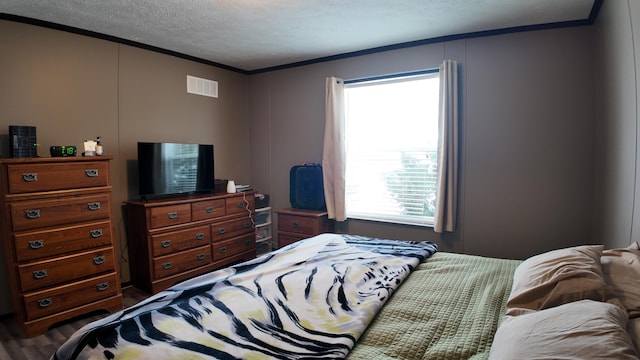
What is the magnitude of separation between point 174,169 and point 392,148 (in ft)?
7.61

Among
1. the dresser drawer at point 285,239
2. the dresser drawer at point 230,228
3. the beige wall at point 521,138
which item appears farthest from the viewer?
the dresser drawer at point 285,239

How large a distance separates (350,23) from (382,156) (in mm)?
1449

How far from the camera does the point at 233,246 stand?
13.0ft

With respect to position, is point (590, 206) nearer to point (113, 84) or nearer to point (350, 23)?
point (350, 23)

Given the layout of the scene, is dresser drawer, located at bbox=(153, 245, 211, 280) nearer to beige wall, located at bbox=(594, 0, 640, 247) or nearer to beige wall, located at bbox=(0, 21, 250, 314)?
beige wall, located at bbox=(0, 21, 250, 314)

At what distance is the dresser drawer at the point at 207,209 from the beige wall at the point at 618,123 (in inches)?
134

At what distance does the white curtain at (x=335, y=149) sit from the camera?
13.0ft

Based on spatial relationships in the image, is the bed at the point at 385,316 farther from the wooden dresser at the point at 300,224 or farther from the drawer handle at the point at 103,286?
the wooden dresser at the point at 300,224

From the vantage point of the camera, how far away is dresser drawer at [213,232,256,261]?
380 centimetres

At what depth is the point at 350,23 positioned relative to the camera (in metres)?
3.06

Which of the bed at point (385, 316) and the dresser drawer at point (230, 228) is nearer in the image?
the bed at point (385, 316)

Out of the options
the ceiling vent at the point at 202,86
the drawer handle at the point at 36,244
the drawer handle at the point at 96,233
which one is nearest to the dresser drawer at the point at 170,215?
the drawer handle at the point at 96,233

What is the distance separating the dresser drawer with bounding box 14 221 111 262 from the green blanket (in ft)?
8.04

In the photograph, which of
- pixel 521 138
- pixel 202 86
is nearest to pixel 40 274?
pixel 202 86
